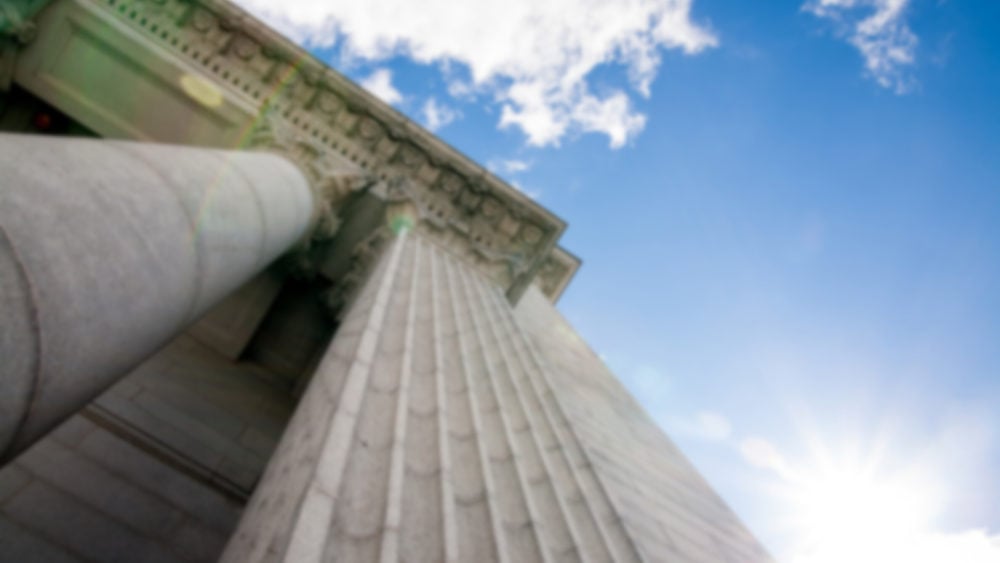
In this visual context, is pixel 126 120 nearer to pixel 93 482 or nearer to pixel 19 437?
pixel 93 482

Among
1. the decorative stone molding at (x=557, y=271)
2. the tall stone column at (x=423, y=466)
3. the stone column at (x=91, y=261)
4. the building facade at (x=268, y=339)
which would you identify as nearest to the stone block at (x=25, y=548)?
the building facade at (x=268, y=339)

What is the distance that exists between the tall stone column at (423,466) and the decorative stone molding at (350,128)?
5125mm

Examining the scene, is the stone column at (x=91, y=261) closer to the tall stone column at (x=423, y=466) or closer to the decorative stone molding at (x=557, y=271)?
the tall stone column at (x=423, y=466)

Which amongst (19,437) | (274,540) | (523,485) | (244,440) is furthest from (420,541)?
(244,440)

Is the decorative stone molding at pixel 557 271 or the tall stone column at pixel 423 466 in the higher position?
the decorative stone molding at pixel 557 271

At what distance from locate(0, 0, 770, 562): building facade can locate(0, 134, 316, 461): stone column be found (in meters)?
0.01

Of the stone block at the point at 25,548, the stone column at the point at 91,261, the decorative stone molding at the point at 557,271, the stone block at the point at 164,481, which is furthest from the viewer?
the decorative stone molding at the point at 557,271

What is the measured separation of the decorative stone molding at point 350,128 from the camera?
9.77 meters

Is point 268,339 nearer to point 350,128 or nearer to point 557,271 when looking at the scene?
point 350,128

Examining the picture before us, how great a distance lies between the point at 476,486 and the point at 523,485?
0.95 feet

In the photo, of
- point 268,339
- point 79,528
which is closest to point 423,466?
point 79,528

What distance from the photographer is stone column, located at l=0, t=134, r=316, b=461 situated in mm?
2191

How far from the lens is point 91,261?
2.62 meters

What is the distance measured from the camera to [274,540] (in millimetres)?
2109
